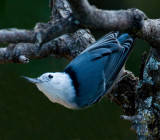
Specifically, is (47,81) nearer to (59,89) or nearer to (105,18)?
(59,89)

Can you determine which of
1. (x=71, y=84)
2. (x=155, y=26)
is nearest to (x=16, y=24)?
(x=71, y=84)

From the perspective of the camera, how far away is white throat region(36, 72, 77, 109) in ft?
5.64

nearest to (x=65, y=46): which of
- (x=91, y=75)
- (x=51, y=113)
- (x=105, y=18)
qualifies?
(x=91, y=75)

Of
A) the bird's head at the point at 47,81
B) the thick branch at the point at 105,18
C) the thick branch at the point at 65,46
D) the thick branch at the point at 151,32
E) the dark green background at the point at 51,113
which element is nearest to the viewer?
the thick branch at the point at 105,18

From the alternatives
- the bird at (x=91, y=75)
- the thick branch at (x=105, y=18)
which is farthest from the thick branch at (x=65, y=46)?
the thick branch at (x=105, y=18)

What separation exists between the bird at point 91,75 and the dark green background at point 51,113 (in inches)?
29.3

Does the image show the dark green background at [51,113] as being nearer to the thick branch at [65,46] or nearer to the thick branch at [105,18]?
the thick branch at [65,46]

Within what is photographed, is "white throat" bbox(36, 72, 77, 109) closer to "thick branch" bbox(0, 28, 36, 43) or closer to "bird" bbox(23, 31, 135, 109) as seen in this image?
"bird" bbox(23, 31, 135, 109)

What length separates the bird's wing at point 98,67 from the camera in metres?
1.88

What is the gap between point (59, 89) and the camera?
1.77m

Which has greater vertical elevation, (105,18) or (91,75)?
(105,18)

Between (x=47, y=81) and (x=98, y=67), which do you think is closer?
(x=47, y=81)

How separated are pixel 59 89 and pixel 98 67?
305mm

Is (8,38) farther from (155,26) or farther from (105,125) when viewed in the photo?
(105,125)
